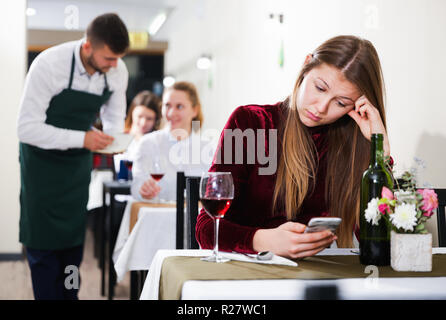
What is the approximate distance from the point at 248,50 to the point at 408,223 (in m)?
3.07

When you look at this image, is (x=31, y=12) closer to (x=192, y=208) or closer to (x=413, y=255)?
(x=192, y=208)

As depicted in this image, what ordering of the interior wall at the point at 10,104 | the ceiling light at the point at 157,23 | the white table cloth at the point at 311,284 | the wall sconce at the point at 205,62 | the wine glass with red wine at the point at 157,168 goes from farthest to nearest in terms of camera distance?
the ceiling light at the point at 157,23 < the wall sconce at the point at 205,62 < the interior wall at the point at 10,104 < the wine glass with red wine at the point at 157,168 < the white table cloth at the point at 311,284

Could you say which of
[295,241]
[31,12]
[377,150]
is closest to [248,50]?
[377,150]

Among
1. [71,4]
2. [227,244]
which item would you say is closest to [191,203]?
[227,244]

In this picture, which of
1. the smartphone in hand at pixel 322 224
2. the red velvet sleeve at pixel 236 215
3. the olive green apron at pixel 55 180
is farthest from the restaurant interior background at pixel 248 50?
the olive green apron at pixel 55 180

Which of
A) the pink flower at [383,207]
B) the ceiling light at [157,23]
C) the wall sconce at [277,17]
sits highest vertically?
the ceiling light at [157,23]

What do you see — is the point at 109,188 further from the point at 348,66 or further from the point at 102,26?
the point at 348,66

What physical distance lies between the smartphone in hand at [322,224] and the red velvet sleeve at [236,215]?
0.15 meters

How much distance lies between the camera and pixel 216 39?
4.82m

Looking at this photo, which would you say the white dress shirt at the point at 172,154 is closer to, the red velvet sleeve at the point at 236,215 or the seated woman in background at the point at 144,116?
the seated woman in background at the point at 144,116

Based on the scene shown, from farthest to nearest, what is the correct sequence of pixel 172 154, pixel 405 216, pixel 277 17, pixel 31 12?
pixel 31 12 → pixel 277 17 → pixel 172 154 → pixel 405 216

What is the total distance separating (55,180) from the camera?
85.0 inches

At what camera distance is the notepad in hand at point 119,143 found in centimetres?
214

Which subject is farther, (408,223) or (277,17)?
(277,17)
